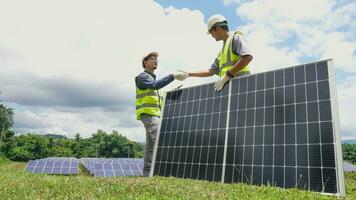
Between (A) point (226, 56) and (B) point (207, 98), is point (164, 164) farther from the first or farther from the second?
(A) point (226, 56)

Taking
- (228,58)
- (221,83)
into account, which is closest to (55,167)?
(221,83)

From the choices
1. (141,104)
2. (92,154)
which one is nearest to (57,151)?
(92,154)

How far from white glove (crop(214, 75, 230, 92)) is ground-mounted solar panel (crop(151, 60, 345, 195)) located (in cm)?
11

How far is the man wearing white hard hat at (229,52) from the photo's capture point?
8.06m

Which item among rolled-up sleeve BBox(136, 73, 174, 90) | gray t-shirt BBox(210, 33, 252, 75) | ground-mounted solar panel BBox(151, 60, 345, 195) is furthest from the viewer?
rolled-up sleeve BBox(136, 73, 174, 90)

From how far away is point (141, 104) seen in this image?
9.70 meters

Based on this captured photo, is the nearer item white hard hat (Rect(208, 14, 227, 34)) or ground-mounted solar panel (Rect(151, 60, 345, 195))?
ground-mounted solar panel (Rect(151, 60, 345, 195))

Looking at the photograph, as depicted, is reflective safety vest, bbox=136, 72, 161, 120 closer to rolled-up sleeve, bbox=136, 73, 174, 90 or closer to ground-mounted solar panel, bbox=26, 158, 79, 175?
rolled-up sleeve, bbox=136, 73, 174, 90

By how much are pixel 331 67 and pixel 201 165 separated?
11.5 feet

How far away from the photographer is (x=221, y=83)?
844cm

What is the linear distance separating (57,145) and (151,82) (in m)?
76.4

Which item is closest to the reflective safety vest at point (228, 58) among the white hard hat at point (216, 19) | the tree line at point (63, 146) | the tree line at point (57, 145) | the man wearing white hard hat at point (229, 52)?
the man wearing white hard hat at point (229, 52)

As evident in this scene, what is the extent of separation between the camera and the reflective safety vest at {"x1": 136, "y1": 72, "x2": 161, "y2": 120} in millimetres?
9648

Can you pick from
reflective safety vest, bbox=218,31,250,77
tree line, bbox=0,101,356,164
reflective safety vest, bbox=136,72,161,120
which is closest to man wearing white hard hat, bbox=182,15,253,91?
reflective safety vest, bbox=218,31,250,77
